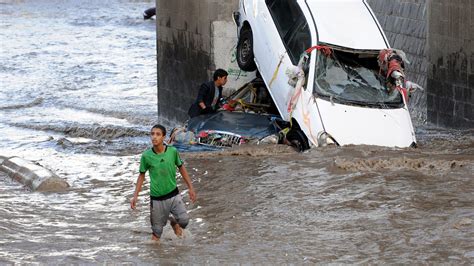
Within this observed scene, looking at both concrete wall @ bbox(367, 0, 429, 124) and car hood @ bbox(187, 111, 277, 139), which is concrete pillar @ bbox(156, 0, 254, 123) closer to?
concrete wall @ bbox(367, 0, 429, 124)

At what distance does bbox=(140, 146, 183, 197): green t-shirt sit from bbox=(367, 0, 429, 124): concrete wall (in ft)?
34.2

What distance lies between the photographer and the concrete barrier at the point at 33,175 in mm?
14164

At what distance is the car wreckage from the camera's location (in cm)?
1496

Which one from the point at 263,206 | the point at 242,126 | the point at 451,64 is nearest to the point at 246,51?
the point at 242,126

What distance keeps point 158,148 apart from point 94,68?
21.7 meters

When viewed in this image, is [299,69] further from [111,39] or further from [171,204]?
[111,39]

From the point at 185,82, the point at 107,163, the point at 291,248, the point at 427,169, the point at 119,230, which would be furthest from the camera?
the point at 185,82

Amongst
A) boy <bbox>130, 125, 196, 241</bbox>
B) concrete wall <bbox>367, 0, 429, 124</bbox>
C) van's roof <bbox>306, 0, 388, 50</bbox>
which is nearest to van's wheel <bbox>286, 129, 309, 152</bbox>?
van's roof <bbox>306, 0, 388, 50</bbox>

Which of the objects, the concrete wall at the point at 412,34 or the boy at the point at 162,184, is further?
the concrete wall at the point at 412,34

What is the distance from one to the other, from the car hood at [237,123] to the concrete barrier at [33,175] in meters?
2.49

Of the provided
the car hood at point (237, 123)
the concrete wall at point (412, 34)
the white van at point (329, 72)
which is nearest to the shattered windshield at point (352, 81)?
the white van at point (329, 72)

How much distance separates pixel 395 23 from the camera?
74.6ft

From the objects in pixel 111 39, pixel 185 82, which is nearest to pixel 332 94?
pixel 185 82

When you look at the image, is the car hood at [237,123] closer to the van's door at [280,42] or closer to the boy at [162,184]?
the van's door at [280,42]
